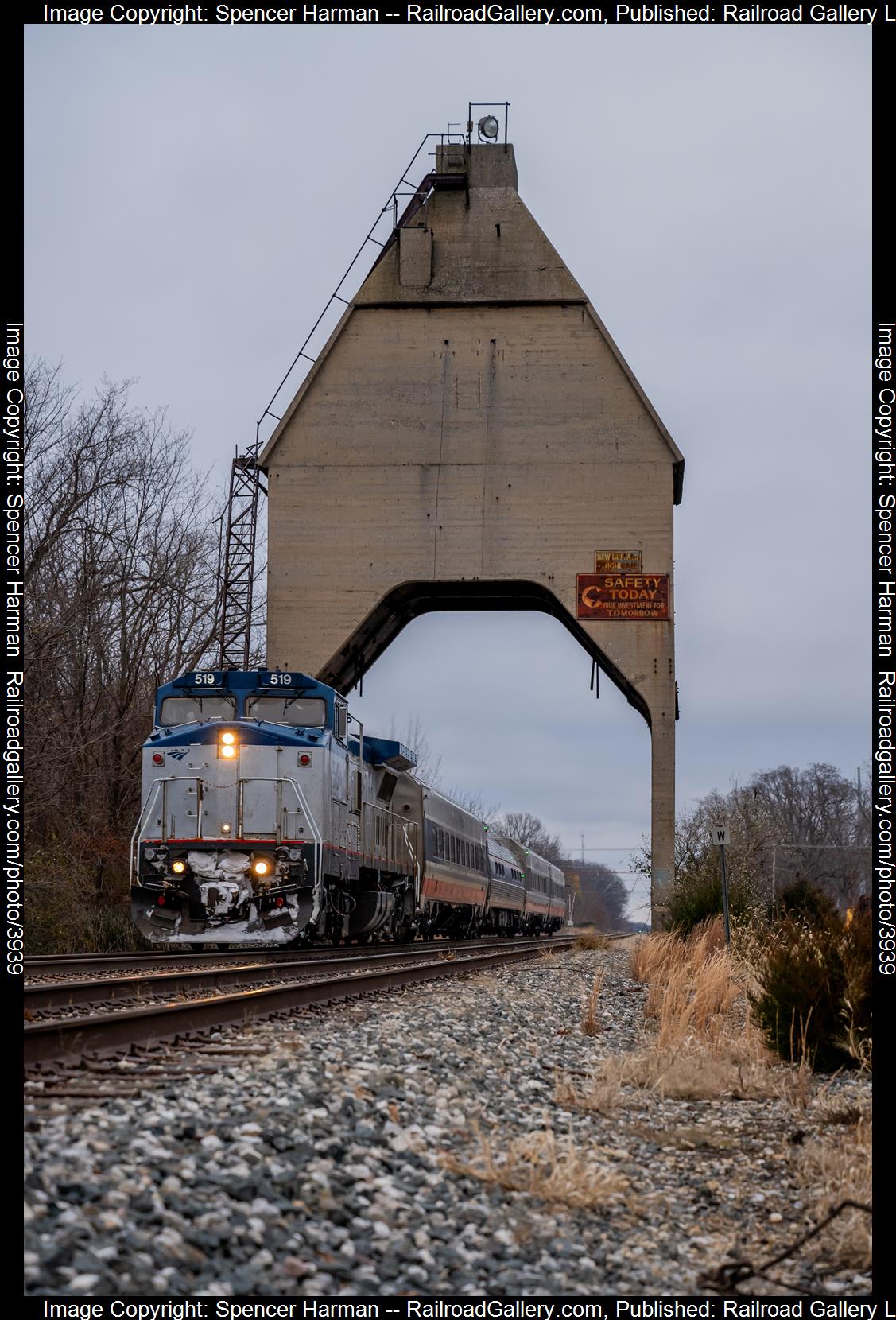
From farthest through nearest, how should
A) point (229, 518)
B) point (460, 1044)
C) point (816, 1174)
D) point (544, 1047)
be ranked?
point (229, 518)
point (544, 1047)
point (460, 1044)
point (816, 1174)

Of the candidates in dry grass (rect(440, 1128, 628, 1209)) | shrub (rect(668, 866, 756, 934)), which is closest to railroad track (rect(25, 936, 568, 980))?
shrub (rect(668, 866, 756, 934))

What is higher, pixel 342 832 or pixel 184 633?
pixel 184 633

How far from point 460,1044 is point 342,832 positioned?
9.43 m

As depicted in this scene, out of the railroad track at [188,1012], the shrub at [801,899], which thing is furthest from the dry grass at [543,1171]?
the shrub at [801,899]

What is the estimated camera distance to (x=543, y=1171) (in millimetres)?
5820

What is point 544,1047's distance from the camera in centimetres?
979

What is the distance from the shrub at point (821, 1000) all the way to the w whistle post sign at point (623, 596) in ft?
58.8

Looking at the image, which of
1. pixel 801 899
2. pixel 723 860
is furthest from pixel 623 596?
pixel 723 860

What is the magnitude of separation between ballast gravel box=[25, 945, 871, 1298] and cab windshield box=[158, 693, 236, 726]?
383 inches

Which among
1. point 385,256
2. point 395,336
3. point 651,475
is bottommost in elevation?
point 651,475

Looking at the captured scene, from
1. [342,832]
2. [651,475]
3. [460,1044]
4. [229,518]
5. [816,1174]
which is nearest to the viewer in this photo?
[816,1174]

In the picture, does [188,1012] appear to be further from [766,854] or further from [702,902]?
[766,854]
